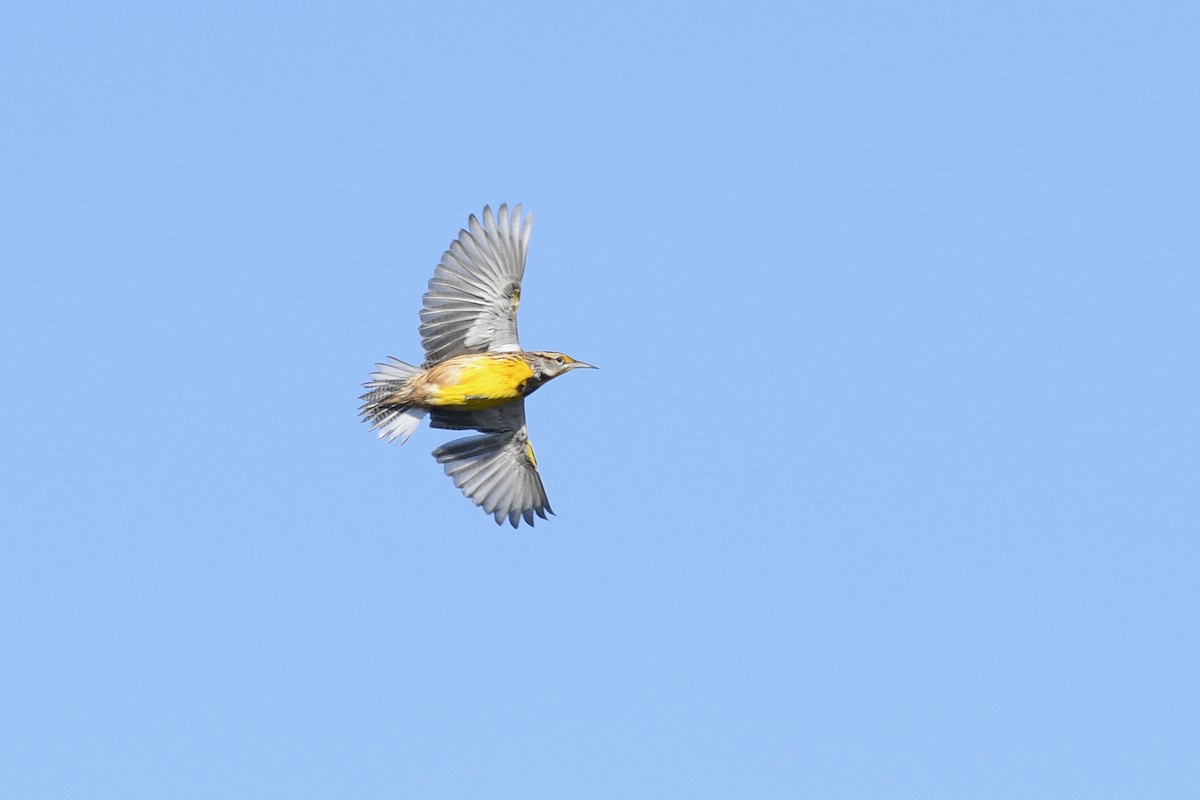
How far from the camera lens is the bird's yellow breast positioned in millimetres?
22250

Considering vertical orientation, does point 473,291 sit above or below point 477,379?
above

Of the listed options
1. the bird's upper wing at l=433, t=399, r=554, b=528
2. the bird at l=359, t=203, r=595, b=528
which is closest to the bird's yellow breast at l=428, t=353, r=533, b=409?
the bird at l=359, t=203, r=595, b=528

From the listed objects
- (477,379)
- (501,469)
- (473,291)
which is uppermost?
(473,291)

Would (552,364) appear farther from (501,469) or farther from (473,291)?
(501,469)

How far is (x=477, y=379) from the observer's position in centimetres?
2223

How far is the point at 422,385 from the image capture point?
2239 cm

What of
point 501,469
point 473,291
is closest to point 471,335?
point 473,291

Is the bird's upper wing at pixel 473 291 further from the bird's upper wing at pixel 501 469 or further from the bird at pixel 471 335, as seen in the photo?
the bird's upper wing at pixel 501 469

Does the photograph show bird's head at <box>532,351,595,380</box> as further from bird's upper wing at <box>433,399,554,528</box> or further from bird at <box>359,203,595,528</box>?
bird's upper wing at <box>433,399,554,528</box>

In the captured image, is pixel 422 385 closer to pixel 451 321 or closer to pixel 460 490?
pixel 451 321

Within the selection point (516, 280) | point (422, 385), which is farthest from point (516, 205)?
point (422, 385)

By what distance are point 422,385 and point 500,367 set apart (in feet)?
2.96

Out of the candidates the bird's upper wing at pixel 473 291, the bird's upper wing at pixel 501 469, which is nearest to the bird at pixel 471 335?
the bird's upper wing at pixel 473 291

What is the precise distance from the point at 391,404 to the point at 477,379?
107 cm
